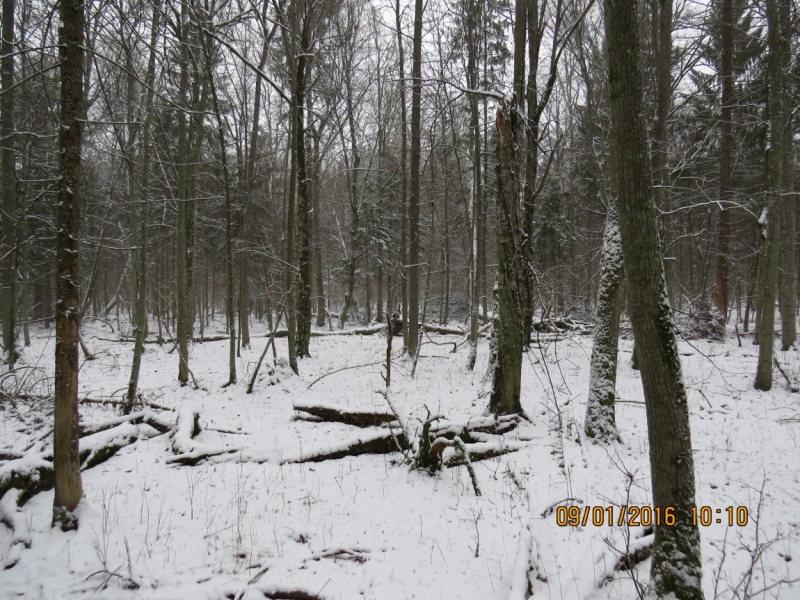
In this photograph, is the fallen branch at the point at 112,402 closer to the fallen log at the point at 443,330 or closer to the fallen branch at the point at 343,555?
the fallen branch at the point at 343,555

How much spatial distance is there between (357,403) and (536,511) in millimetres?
4803

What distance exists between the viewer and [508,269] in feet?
21.4

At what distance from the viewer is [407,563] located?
3584 mm

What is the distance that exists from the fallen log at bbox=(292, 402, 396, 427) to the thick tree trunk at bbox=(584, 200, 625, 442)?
321 centimetres

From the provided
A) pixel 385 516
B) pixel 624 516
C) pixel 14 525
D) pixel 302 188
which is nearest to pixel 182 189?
pixel 302 188

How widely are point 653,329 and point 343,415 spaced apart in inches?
215

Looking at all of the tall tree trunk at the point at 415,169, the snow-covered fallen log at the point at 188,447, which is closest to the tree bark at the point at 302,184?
the tall tree trunk at the point at 415,169

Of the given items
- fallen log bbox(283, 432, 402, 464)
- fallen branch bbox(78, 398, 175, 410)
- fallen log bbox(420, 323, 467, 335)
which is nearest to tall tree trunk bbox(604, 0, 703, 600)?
fallen log bbox(283, 432, 402, 464)

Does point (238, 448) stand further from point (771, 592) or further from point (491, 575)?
point (771, 592)

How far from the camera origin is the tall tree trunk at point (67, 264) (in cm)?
396

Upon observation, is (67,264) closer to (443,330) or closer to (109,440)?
(109,440)

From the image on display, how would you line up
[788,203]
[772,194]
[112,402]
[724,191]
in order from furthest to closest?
1. [724,191]
2. [788,203]
3. [772,194]
4. [112,402]

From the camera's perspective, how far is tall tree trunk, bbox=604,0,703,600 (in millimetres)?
2684

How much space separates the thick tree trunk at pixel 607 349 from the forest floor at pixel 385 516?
1.09ft
